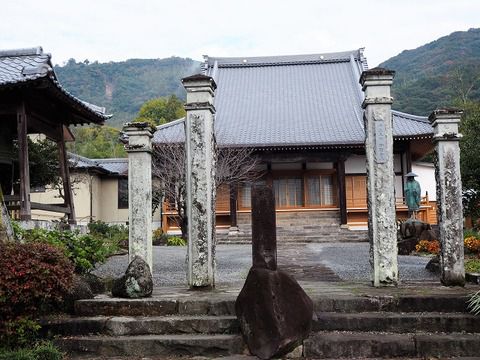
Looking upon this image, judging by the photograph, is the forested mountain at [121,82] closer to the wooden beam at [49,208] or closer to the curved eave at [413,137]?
the curved eave at [413,137]

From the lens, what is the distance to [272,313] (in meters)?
4.43

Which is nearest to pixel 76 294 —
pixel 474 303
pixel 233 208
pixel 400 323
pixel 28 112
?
pixel 400 323

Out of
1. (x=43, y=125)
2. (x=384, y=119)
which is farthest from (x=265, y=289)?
(x=43, y=125)

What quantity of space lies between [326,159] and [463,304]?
48.6 ft

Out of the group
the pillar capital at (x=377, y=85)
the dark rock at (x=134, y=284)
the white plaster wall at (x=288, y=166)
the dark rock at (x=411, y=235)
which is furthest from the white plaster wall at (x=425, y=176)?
the dark rock at (x=134, y=284)

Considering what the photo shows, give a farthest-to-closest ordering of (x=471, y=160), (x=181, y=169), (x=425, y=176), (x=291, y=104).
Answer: (x=425, y=176) < (x=291, y=104) < (x=471, y=160) < (x=181, y=169)

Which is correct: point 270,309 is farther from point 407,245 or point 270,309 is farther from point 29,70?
point 407,245

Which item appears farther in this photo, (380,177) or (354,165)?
(354,165)

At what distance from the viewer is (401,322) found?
192 inches

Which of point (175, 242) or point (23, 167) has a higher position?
point (23, 167)

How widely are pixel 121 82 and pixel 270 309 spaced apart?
79.3 metres

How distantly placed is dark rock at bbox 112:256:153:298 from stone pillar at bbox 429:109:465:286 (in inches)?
154

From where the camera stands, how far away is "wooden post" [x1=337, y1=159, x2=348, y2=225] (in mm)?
19219

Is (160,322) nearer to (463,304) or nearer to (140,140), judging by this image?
(140,140)
